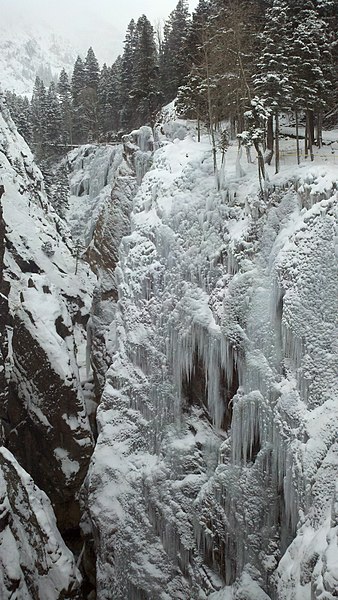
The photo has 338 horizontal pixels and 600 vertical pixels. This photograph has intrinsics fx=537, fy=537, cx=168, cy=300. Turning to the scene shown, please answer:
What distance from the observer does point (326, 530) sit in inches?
463

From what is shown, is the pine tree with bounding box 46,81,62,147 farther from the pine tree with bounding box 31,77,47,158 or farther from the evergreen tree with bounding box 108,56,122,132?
the evergreen tree with bounding box 108,56,122,132

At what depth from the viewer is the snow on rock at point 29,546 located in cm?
1750

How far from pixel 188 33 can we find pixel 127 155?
10.0 meters

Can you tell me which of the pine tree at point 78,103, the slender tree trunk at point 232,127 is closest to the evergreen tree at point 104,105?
the pine tree at point 78,103

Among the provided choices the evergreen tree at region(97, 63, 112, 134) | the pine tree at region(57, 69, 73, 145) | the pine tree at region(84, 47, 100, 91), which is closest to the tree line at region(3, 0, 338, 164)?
the evergreen tree at region(97, 63, 112, 134)

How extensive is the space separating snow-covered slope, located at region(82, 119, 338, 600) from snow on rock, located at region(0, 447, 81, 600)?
4.59 ft

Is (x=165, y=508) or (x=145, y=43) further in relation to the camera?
(x=145, y=43)

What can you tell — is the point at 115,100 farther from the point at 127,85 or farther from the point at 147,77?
the point at 147,77

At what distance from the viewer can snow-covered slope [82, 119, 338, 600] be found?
1461 cm

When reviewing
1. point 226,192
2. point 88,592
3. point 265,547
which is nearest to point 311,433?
point 265,547

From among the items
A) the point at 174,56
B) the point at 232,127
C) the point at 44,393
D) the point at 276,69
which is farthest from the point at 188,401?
the point at 174,56

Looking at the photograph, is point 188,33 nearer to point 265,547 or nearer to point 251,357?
point 251,357

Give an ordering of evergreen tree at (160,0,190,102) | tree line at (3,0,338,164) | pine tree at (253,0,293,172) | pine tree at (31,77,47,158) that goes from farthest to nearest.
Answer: pine tree at (31,77,47,158) → evergreen tree at (160,0,190,102) → tree line at (3,0,338,164) → pine tree at (253,0,293,172)

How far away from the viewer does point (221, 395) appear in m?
18.2
